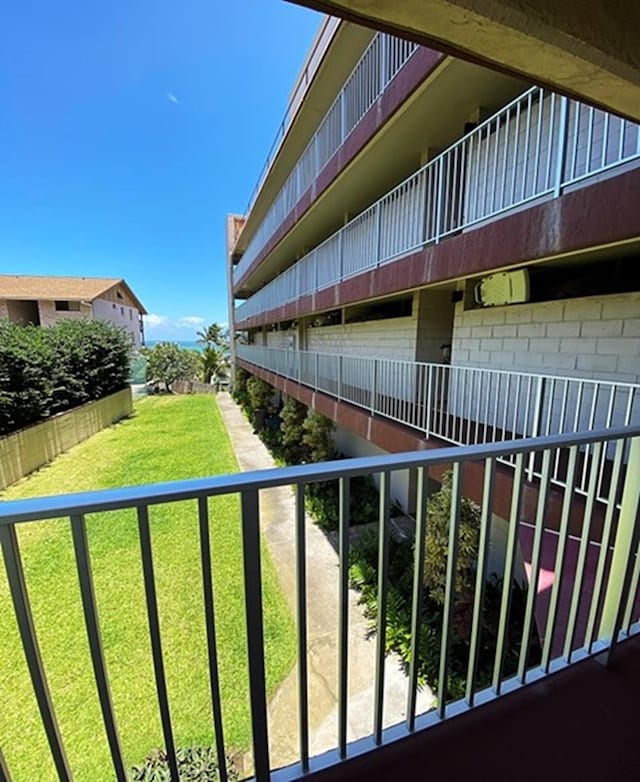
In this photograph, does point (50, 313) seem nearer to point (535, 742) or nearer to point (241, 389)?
point (241, 389)

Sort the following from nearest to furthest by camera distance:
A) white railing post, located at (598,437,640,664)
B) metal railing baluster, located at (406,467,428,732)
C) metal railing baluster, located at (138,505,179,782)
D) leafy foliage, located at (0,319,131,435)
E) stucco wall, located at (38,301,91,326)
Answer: metal railing baluster, located at (138,505,179,782) < metal railing baluster, located at (406,467,428,732) < white railing post, located at (598,437,640,664) < leafy foliage, located at (0,319,131,435) < stucco wall, located at (38,301,91,326)

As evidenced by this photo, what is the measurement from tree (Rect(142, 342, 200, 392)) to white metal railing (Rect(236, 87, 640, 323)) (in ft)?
64.7

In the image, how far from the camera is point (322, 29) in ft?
28.2

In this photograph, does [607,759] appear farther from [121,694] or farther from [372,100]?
[372,100]

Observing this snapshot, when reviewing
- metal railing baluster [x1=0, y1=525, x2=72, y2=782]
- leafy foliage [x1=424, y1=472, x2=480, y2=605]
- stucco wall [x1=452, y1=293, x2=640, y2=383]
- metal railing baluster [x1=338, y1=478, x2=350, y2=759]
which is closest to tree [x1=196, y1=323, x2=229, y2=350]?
stucco wall [x1=452, y1=293, x2=640, y2=383]

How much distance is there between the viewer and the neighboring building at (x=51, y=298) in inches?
947

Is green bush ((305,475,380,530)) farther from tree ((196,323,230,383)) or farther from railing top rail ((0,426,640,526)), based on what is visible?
tree ((196,323,230,383))

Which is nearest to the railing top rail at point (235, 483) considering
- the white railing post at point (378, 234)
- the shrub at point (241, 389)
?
the white railing post at point (378, 234)

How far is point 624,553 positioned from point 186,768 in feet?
11.1

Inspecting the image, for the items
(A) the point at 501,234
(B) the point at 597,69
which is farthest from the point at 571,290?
(B) the point at 597,69

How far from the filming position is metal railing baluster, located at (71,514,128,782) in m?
0.85

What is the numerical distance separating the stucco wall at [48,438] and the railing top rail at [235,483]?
35.5 feet

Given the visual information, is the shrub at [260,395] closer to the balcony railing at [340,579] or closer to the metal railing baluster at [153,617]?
the balcony railing at [340,579]

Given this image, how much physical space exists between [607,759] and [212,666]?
1.45 meters
